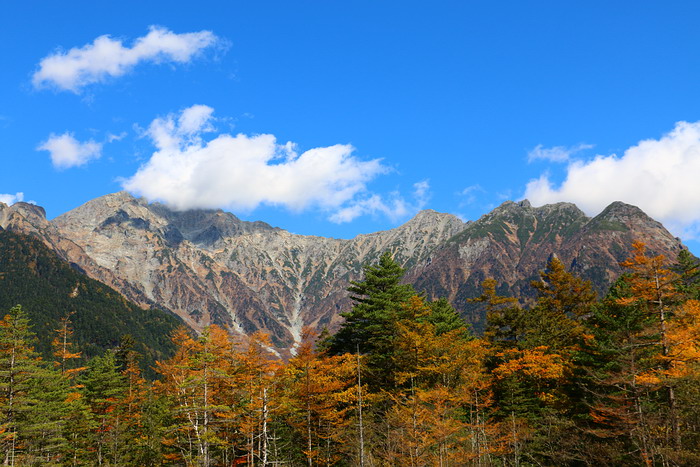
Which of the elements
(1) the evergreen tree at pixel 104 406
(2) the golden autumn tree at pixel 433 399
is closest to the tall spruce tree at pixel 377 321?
(2) the golden autumn tree at pixel 433 399

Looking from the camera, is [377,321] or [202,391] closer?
[202,391]

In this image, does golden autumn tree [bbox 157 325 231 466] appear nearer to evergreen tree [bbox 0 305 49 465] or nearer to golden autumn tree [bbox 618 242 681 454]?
evergreen tree [bbox 0 305 49 465]

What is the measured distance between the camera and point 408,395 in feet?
149

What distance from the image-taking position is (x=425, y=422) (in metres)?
38.7

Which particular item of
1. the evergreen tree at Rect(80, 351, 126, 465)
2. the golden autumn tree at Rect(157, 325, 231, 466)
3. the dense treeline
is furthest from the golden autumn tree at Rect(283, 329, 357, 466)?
the evergreen tree at Rect(80, 351, 126, 465)

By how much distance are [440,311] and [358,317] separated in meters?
16.6

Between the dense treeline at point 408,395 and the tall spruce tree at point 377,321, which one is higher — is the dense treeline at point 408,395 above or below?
below

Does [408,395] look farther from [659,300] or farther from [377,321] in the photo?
[659,300]

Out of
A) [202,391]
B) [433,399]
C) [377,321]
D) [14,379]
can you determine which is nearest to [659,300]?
[433,399]

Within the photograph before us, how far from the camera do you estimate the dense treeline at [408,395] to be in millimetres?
30219

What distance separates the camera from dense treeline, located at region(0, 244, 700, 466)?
3022cm

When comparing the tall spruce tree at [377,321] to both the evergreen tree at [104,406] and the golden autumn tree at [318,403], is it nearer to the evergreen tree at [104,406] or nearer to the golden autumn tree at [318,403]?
the golden autumn tree at [318,403]

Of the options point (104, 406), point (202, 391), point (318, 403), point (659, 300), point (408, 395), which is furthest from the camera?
point (104, 406)

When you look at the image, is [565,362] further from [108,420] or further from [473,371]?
[108,420]
